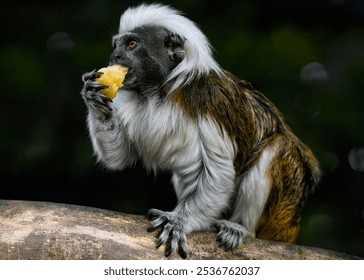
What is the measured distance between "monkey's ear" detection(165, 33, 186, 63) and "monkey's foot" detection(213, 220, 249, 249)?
0.93 metres

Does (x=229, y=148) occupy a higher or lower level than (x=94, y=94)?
lower

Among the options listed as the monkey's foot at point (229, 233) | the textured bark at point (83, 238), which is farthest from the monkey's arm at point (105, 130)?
the monkey's foot at point (229, 233)

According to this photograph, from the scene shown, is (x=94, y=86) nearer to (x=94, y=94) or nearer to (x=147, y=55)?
(x=94, y=94)

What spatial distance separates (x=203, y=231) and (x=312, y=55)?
175 cm

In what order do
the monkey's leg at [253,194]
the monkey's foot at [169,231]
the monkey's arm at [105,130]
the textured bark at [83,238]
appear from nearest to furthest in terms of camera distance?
the textured bark at [83,238]
the monkey's foot at [169,231]
the monkey's arm at [105,130]
the monkey's leg at [253,194]

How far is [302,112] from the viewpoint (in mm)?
4734

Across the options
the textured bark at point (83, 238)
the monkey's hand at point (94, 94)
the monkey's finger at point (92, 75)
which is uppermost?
the monkey's finger at point (92, 75)

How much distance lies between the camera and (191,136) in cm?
357

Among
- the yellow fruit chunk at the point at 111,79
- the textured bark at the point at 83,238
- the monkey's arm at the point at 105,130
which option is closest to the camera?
the textured bark at the point at 83,238

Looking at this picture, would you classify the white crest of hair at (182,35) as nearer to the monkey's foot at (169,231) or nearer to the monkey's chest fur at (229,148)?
the monkey's chest fur at (229,148)

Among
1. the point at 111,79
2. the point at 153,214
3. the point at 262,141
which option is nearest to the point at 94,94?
the point at 111,79

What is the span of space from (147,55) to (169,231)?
37.4 inches

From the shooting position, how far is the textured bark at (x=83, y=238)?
10.4 ft

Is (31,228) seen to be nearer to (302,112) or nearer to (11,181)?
(11,181)
